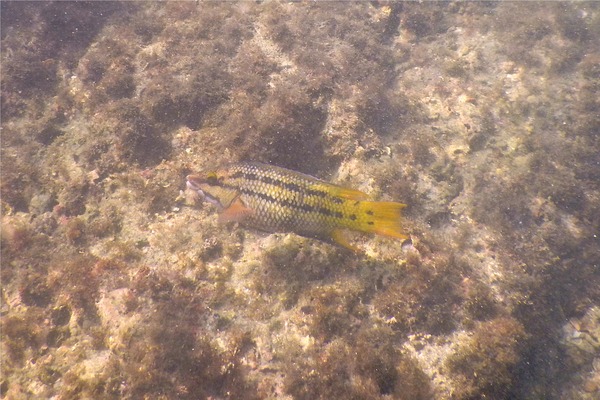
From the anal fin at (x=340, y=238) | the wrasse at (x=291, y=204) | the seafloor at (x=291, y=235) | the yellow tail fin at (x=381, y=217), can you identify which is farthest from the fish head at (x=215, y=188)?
the yellow tail fin at (x=381, y=217)

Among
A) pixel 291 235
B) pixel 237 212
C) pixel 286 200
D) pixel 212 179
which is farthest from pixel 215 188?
pixel 291 235

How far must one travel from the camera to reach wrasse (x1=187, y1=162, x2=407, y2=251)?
3482mm

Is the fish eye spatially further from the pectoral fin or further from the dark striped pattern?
the pectoral fin

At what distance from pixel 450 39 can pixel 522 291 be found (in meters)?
6.34

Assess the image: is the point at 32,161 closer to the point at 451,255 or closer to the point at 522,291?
the point at 451,255

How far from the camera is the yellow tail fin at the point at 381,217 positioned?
341 centimetres

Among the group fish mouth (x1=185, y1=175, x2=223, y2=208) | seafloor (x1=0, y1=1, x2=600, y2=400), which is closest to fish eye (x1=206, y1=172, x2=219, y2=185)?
fish mouth (x1=185, y1=175, x2=223, y2=208)

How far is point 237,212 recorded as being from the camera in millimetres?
3893

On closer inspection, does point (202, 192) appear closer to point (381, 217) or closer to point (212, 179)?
point (212, 179)

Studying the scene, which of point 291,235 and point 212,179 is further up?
point 212,179

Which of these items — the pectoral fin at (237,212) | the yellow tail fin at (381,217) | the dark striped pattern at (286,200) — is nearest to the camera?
the yellow tail fin at (381,217)

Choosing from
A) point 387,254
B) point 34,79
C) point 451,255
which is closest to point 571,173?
point 451,255

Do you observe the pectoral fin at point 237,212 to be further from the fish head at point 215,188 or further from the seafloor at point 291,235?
the seafloor at point 291,235

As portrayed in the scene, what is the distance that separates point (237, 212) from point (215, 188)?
386 millimetres
